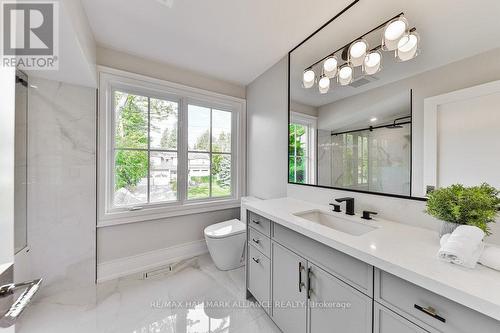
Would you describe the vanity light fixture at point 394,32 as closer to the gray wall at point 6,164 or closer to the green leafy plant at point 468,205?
the green leafy plant at point 468,205

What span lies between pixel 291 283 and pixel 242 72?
233 centimetres

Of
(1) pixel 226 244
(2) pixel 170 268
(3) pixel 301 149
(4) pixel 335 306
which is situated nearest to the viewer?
(4) pixel 335 306

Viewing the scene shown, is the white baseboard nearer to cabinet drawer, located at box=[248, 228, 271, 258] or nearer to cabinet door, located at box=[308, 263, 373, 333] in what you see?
cabinet drawer, located at box=[248, 228, 271, 258]

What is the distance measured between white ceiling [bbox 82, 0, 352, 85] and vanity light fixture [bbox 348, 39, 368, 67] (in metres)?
0.33

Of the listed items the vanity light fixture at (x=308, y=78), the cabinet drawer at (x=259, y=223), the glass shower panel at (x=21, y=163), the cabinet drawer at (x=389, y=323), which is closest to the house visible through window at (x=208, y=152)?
the cabinet drawer at (x=259, y=223)

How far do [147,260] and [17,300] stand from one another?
1.77 m

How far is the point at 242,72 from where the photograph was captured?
2.43 m

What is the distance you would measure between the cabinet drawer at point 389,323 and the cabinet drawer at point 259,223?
72 cm

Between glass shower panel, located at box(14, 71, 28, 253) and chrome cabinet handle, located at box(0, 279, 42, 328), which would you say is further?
glass shower panel, located at box(14, 71, 28, 253)

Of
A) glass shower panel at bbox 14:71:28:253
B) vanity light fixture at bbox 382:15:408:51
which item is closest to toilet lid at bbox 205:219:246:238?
glass shower panel at bbox 14:71:28:253

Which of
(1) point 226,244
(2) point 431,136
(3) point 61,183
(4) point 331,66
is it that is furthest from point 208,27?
(1) point 226,244

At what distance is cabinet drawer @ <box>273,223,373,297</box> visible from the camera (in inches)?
32.6

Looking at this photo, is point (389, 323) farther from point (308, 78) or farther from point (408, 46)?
point (308, 78)

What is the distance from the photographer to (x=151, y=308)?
1.56 meters
